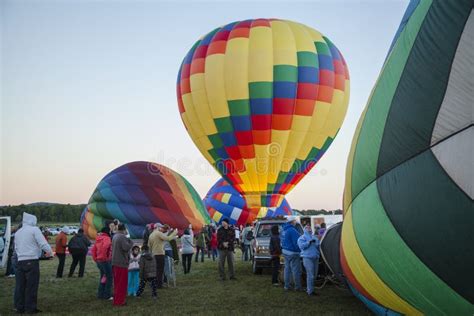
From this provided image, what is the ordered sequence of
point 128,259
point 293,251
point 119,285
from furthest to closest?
point 293,251 → point 128,259 → point 119,285

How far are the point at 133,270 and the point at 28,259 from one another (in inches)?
85.9

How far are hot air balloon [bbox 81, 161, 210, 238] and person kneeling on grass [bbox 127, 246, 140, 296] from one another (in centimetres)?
1138

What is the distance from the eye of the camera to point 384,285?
4008 millimetres

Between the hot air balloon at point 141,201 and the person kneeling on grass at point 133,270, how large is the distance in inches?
448

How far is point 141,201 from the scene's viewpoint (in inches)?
789

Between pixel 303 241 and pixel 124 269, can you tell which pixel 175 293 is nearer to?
pixel 124 269

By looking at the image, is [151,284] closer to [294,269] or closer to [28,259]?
[28,259]

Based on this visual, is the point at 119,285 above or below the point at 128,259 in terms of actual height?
below

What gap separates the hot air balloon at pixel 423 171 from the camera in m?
3.02

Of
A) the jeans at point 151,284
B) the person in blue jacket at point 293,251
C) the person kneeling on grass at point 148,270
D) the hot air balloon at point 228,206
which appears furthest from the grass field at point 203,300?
the hot air balloon at point 228,206

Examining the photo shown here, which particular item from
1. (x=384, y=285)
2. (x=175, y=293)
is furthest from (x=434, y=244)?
(x=175, y=293)

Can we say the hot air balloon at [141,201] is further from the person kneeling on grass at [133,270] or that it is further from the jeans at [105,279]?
the jeans at [105,279]

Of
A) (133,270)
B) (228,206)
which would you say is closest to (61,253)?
(133,270)

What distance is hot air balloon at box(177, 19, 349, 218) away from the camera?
18.3 m
